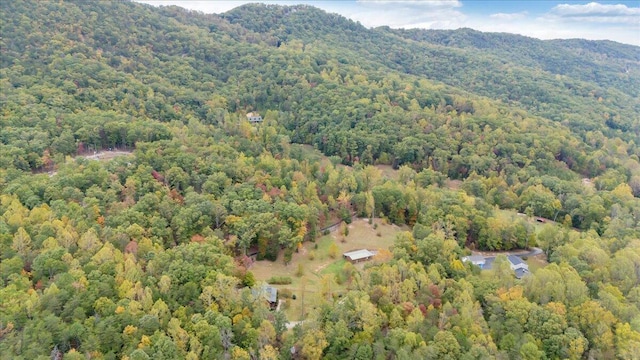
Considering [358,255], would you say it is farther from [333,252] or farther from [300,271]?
[300,271]

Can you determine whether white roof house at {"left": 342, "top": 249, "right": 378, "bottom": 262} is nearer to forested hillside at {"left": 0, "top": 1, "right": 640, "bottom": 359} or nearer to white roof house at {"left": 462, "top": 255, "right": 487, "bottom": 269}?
forested hillside at {"left": 0, "top": 1, "right": 640, "bottom": 359}

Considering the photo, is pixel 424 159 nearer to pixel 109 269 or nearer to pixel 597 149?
pixel 597 149

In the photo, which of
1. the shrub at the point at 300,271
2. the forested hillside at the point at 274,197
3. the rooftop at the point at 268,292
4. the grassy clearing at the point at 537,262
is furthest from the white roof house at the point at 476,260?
the rooftop at the point at 268,292

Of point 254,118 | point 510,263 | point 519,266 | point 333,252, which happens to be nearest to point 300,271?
point 333,252

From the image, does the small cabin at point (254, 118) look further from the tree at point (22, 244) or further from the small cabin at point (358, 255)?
the tree at point (22, 244)

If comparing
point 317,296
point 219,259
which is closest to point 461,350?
point 317,296
